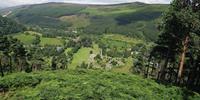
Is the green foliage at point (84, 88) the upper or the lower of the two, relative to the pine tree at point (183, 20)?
lower

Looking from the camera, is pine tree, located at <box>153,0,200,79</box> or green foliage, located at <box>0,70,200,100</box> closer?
green foliage, located at <box>0,70,200,100</box>

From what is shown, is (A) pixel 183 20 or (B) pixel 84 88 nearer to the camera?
(B) pixel 84 88

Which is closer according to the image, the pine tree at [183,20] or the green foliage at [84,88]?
the green foliage at [84,88]

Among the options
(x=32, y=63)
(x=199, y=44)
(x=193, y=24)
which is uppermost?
(x=193, y=24)

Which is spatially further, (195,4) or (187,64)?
(187,64)

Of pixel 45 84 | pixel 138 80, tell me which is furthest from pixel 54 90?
pixel 138 80

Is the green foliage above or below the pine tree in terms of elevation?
below

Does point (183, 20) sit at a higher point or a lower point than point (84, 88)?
higher

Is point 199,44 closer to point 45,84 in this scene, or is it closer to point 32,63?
point 45,84
